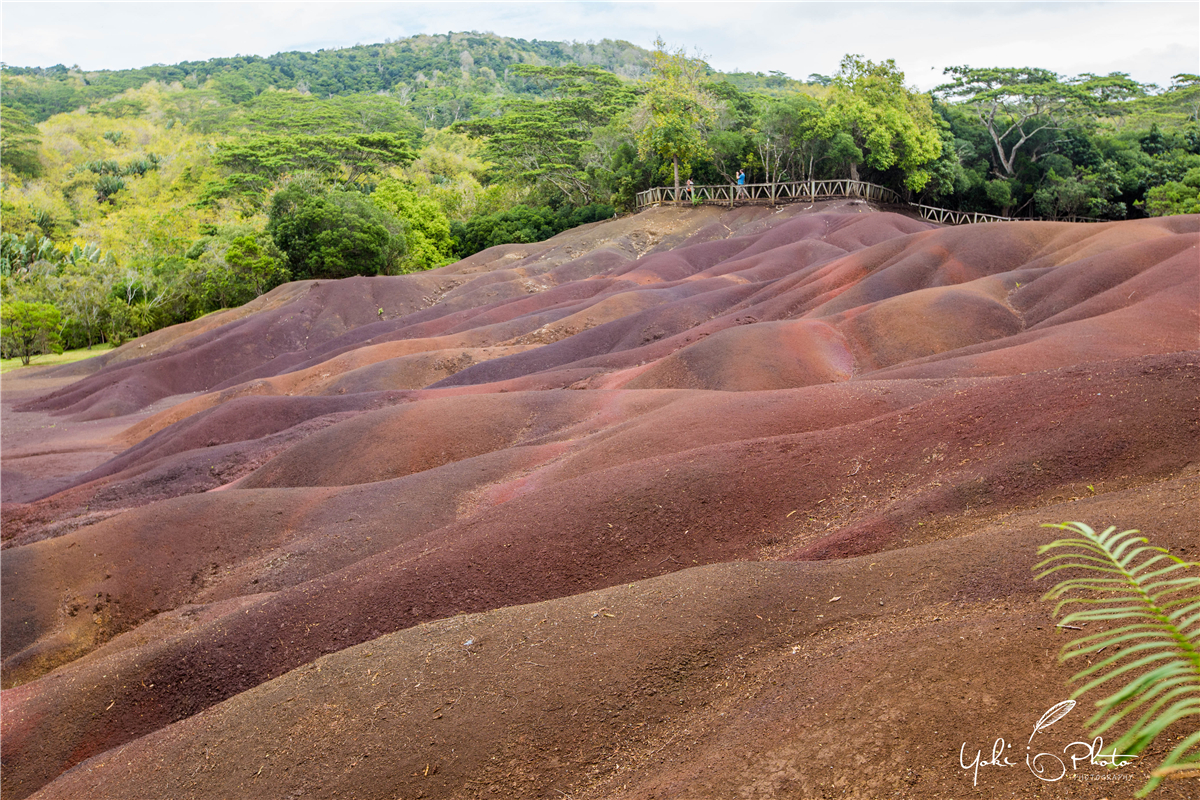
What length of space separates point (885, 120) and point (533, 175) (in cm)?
2766

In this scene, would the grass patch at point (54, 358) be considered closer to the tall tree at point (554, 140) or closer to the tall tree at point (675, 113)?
the tall tree at point (554, 140)

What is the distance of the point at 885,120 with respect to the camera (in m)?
56.4

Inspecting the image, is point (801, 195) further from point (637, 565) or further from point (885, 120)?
point (637, 565)

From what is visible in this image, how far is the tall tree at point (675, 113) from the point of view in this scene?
6038 centimetres

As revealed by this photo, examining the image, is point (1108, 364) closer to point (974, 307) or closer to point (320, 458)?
point (974, 307)

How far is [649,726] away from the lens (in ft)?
25.2

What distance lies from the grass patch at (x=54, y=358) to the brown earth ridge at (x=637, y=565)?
25.0 meters

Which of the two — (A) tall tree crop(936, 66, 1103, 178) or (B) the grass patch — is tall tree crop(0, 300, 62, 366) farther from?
(A) tall tree crop(936, 66, 1103, 178)

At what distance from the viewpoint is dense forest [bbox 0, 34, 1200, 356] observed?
54.9m

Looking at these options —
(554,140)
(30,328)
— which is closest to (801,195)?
(554,140)

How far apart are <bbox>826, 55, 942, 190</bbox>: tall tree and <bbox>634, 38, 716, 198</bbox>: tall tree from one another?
30.1 feet

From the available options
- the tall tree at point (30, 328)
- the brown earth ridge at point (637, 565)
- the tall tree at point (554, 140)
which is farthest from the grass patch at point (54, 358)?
the tall tree at point (554, 140)

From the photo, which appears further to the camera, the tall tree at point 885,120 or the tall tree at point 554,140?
the tall tree at point 554,140
